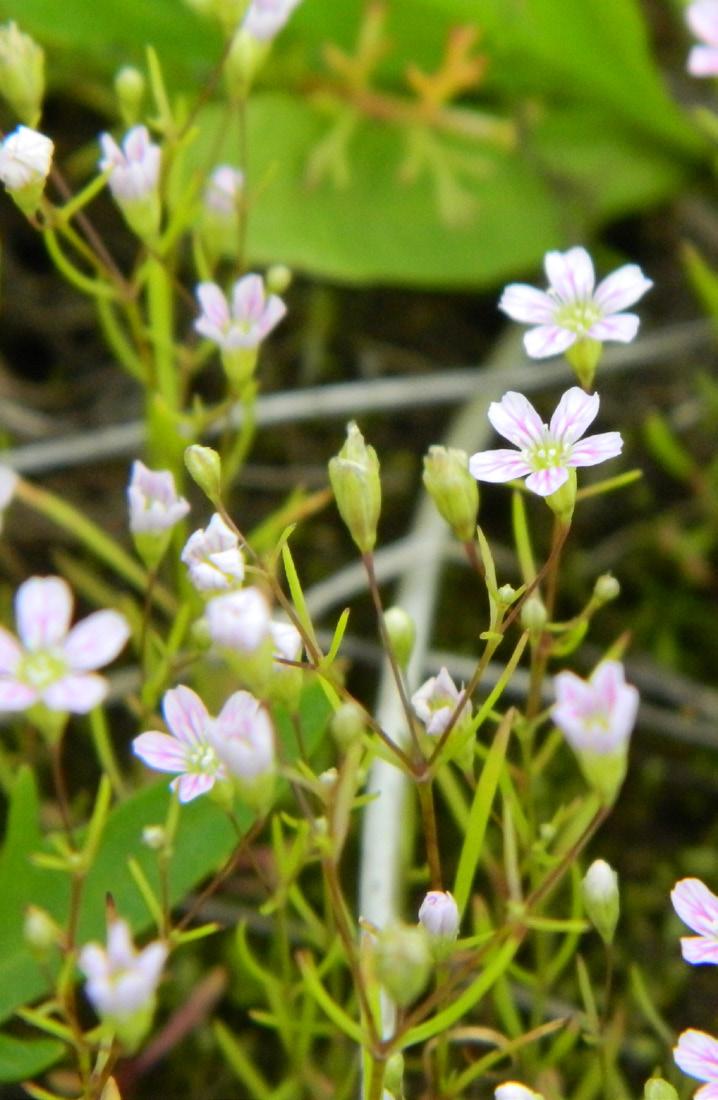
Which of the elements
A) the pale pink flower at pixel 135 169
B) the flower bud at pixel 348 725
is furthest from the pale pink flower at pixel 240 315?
the flower bud at pixel 348 725

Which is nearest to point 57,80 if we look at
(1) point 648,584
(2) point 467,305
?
(2) point 467,305

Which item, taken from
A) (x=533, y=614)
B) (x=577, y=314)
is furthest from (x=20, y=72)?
(x=533, y=614)

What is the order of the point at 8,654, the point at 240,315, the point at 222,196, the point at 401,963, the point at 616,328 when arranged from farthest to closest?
the point at 222,196 → the point at 240,315 → the point at 616,328 → the point at 8,654 → the point at 401,963

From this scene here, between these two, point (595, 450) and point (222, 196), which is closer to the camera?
point (595, 450)

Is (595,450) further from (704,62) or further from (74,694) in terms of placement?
(704,62)

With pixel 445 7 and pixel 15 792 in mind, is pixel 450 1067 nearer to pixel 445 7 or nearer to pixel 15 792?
pixel 15 792

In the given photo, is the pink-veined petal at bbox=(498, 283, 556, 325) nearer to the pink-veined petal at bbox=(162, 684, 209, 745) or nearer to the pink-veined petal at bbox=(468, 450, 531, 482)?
the pink-veined petal at bbox=(468, 450, 531, 482)
